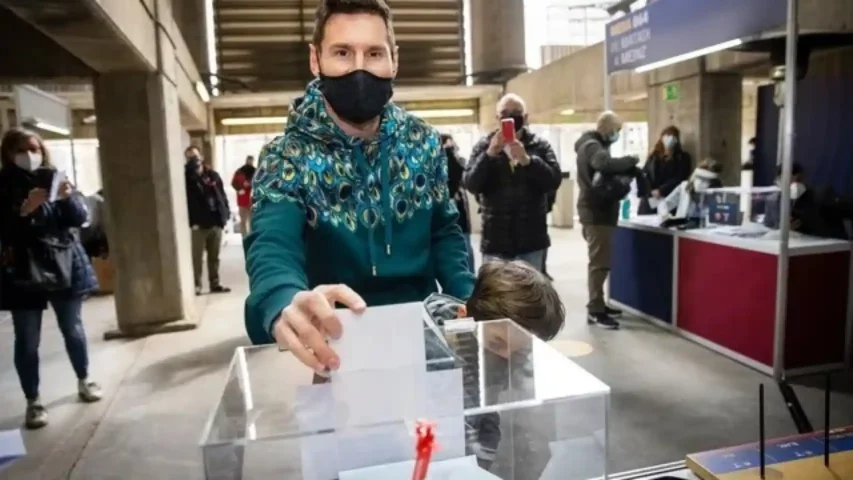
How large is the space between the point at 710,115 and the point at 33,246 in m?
5.72

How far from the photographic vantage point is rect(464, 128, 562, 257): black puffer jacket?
4.01m

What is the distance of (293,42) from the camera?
12.0 metres

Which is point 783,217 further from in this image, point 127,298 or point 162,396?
point 127,298

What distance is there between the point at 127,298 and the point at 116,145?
1.15 m

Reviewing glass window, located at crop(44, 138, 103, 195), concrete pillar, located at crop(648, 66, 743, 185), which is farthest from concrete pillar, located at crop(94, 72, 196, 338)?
glass window, located at crop(44, 138, 103, 195)

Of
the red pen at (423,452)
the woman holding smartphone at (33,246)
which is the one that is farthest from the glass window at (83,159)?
the red pen at (423,452)

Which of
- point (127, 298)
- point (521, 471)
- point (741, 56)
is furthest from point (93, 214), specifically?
point (521, 471)

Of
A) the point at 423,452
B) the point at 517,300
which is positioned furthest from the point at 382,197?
the point at 423,452

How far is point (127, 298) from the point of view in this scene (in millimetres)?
5066

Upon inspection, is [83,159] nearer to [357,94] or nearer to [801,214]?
[801,214]

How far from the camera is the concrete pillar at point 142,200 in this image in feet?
16.0

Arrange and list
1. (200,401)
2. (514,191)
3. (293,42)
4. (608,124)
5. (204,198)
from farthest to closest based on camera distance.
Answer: (293,42) → (204,198) → (608,124) → (514,191) → (200,401)

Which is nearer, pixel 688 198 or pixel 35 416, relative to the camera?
pixel 35 416

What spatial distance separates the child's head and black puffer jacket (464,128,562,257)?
8.81 feet
